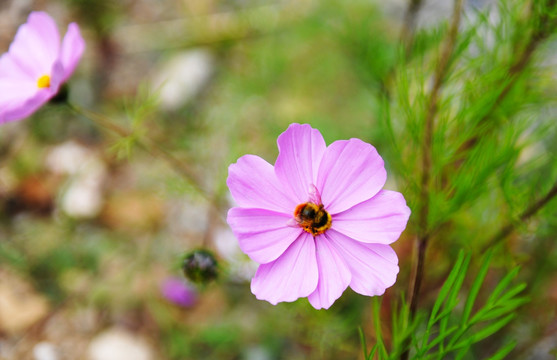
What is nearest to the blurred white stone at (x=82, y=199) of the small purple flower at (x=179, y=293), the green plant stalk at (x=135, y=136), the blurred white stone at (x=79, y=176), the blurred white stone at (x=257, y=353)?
the blurred white stone at (x=79, y=176)

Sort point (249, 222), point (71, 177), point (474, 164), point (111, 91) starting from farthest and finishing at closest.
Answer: point (111, 91) → point (71, 177) → point (474, 164) → point (249, 222)

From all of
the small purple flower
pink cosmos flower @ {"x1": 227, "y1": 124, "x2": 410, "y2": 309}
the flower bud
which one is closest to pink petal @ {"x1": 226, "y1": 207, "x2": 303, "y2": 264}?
pink cosmos flower @ {"x1": 227, "y1": 124, "x2": 410, "y2": 309}

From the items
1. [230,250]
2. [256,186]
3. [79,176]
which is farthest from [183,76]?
[256,186]

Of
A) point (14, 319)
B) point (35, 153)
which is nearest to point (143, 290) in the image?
point (14, 319)

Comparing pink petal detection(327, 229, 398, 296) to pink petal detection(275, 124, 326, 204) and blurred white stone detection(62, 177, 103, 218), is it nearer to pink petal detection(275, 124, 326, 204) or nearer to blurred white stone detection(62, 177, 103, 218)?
pink petal detection(275, 124, 326, 204)

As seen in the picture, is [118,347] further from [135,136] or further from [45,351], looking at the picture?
[135,136]

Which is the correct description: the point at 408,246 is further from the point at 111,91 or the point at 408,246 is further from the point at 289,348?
the point at 111,91
